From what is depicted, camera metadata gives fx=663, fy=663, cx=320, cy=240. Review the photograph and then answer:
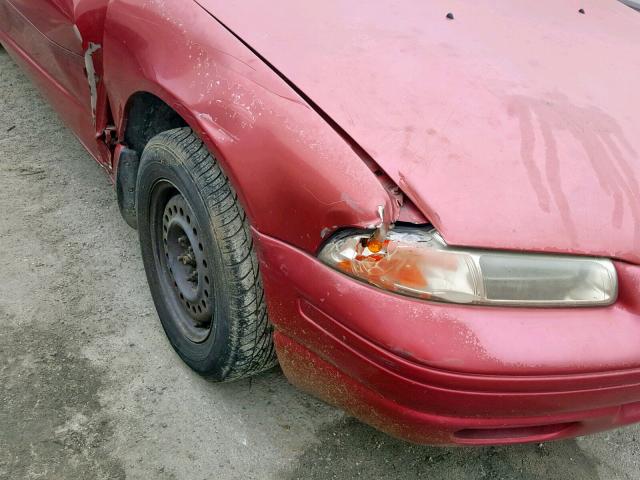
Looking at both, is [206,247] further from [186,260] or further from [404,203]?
[404,203]

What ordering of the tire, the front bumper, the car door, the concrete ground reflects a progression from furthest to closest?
the car door, the concrete ground, the tire, the front bumper

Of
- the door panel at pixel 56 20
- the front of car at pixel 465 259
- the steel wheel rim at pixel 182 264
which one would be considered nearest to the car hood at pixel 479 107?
the front of car at pixel 465 259

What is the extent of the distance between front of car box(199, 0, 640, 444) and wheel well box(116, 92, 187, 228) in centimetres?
47

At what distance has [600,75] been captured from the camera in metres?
2.09

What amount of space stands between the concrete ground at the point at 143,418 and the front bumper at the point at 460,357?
1.51 feet

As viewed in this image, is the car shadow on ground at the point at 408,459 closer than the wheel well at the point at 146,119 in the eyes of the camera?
Yes

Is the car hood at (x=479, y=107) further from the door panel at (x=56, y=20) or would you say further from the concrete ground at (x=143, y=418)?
the concrete ground at (x=143, y=418)

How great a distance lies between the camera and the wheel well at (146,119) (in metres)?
2.26

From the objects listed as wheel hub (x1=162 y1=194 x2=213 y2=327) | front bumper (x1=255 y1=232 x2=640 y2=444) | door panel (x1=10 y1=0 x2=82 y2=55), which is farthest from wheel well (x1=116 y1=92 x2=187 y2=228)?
front bumper (x1=255 y1=232 x2=640 y2=444)

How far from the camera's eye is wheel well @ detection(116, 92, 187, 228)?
2278 millimetres

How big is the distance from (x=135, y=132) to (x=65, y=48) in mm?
562

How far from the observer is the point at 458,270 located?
1519mm

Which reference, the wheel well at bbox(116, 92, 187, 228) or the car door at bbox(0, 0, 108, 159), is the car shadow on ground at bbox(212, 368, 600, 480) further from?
the car door at bbox(0, 0, 108, 159)

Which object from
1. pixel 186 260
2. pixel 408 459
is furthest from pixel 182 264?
pixel 408 459
